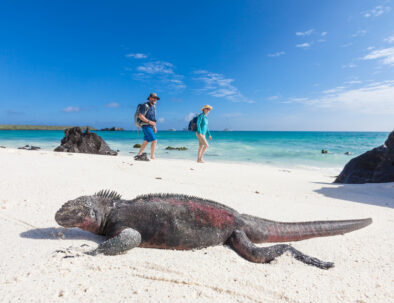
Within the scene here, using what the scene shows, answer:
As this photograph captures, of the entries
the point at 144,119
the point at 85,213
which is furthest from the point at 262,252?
the point at 144,119

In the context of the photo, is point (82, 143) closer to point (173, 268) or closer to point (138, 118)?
point (138, 118)

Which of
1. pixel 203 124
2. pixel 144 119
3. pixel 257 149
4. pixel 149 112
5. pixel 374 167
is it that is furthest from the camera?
pixel 257 149

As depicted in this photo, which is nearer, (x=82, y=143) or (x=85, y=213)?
(x=85, y=213)

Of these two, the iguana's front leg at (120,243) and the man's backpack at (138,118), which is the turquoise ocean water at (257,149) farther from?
the iguana's front leg at (120,243)

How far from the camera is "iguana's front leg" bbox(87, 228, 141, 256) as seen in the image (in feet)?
7.22

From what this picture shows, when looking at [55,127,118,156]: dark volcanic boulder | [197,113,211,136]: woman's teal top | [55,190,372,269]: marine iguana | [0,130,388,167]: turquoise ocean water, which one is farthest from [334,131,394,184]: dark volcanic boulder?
[55,127,118,156]: dark volcanic boulder

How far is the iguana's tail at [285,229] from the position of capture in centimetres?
288

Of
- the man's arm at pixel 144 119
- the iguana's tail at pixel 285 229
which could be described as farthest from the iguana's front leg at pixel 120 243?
the man's arm at pixel 144 119

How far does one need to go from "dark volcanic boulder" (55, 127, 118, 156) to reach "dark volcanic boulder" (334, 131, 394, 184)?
1406 centimetres

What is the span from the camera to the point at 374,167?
8.36 meters

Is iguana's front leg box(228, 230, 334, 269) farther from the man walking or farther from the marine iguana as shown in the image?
the man walking

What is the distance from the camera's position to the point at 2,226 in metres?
2.72

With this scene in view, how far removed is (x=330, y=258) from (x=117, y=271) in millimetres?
2347

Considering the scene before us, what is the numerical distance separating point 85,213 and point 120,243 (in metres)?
0.57
